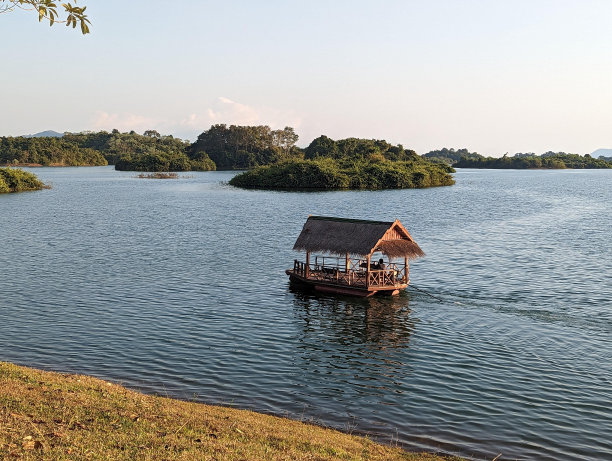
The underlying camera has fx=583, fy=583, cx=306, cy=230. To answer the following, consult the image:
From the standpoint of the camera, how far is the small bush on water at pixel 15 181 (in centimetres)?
10834

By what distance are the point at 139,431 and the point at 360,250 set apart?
22959mm

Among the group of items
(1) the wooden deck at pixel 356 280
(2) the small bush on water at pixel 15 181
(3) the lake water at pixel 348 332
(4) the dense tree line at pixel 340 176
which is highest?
(4) the dense tree line at pixel 340 176

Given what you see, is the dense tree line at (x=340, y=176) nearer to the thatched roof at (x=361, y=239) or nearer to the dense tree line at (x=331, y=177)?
the dense tree line at (x=331, y=177)

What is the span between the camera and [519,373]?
24578 mm

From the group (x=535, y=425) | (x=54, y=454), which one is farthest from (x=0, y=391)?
(x=535, y=425)

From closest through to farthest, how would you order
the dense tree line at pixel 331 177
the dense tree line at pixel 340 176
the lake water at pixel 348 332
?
the lake water at pixel 348 332 < the dense tree line at pixel 331 177 < the dense tree line at pixel 340 176

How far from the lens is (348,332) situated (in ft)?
99.2

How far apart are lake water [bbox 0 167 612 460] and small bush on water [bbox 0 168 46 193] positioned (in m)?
A: 50.6

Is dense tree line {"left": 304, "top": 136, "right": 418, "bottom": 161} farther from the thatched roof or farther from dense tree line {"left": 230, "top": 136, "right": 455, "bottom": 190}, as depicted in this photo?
the thatched roof

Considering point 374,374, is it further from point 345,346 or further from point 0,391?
point 0,391

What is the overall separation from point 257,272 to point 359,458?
2977cm

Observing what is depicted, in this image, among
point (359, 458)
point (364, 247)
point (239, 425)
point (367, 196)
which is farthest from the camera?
point (367, 196)

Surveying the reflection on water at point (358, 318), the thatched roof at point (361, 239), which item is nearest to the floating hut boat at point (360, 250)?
the thatched roof at point (361, 239)

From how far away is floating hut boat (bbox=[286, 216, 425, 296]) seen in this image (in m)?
36.3
